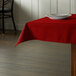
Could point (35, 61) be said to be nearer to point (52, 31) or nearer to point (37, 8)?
point (52, 31)

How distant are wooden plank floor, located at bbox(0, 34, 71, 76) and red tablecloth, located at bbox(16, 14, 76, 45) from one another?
50 cm

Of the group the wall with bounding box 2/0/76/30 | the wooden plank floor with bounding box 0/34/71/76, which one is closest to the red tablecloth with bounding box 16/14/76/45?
the wooden plank floor with bounding box 0/34/71/76

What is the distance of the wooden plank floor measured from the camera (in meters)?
1.78

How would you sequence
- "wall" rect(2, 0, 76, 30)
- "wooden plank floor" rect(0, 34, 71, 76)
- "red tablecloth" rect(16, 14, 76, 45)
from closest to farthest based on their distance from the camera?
"red tablecloth" rect(16, 14, 76, 45) → "wooden plank floor" rect(0, 34, 71, 76) → "wall" rect(2, 0, 76, 30)

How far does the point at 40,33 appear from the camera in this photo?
1343 mm

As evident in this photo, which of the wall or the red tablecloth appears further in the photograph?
the wall


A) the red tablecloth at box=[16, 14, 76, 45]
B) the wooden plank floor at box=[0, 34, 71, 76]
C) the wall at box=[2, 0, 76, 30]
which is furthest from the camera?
the wall at box=[2, 0, 76, 30]

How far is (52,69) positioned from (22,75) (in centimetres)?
32

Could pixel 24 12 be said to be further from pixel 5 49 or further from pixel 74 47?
pixel 74 47

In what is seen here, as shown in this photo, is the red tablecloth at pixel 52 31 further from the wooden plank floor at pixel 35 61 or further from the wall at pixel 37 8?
the wall at pixel 37 8

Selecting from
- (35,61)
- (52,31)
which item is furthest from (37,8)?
(52,31)

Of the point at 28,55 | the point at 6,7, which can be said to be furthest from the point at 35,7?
the point at 28,55

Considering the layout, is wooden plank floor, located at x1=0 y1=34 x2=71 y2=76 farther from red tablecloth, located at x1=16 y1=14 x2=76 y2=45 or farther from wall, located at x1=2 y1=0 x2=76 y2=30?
wall, located at x1=2 y1=0 x2=76 y2=30

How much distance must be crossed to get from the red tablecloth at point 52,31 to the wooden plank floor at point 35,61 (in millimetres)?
503
